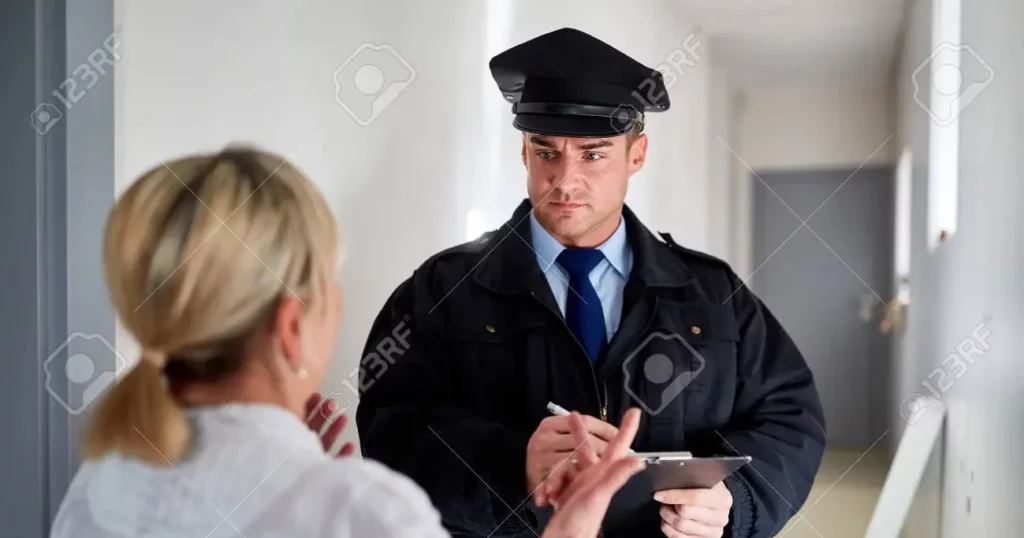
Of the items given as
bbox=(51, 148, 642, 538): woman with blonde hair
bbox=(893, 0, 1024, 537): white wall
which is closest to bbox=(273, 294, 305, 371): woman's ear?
bbox=(51, 148, 642, 538): woman with blonde hair

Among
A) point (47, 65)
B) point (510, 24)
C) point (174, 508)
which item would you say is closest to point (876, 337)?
point (510, 24)

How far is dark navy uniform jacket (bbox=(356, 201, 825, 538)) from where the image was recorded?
106 cm

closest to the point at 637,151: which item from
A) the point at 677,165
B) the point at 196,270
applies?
the point at 677,165

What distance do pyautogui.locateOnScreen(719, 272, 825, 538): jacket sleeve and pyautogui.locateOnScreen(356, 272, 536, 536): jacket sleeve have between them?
257 millimetres

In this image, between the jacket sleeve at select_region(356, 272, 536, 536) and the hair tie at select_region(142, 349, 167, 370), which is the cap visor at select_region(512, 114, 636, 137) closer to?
the jacket sleeve at select_region(356, 272, 536, 536)

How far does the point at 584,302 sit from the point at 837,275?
11.6 inches

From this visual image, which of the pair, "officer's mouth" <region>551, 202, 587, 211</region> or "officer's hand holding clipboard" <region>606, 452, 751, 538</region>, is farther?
"officer's mouth" <region>551, 202, 587, 211</region>

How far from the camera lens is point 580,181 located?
111 centimetres

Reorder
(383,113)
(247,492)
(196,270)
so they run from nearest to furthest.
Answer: (247,492)
(196,270)
(383,113)

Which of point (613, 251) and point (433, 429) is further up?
point (613, 251)

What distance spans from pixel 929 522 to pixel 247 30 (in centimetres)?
113

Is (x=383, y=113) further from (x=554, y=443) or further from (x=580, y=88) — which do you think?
(x=554, y=443)

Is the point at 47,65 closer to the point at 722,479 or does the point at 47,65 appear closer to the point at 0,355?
the point at 0,355

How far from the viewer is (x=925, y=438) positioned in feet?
3.29
